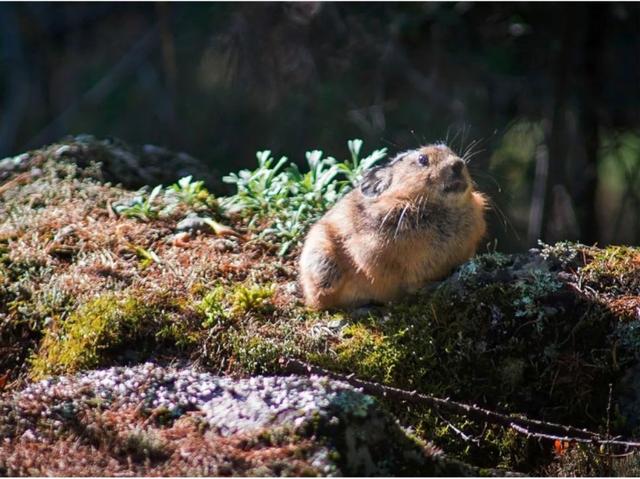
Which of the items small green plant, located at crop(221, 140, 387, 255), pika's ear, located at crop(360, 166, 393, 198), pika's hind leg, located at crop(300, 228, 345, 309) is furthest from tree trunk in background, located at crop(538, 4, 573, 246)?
pika's hind leg, located at crop(300, 228, 345, 309)

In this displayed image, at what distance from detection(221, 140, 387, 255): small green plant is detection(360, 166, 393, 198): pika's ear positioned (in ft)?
1.44

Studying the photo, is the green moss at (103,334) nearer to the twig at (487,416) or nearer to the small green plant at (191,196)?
the twig at (487,416)

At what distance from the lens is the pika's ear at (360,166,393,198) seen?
17.8ft

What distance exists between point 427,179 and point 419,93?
13.3 feet

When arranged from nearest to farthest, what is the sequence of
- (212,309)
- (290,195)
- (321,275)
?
(212,309)
(321,275)
(290,195)

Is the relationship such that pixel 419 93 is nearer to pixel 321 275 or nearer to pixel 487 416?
pixel 321 275

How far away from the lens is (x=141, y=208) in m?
6.13

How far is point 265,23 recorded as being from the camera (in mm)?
9570

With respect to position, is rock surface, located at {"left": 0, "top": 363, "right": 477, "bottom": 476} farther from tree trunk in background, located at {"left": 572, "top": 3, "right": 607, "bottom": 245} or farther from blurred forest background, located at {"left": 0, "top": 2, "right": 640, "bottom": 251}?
tree trunk in background, located at {"left": 572, "top": 3, "right": 607, "bottom": 245}

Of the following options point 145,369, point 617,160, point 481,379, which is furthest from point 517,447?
point 617,160

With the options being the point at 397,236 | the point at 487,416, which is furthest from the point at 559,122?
the point at 487,416

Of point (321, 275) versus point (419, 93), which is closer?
point (321, 275)

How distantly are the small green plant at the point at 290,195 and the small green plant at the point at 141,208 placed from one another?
424mm

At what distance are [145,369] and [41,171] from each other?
9.63 ft
